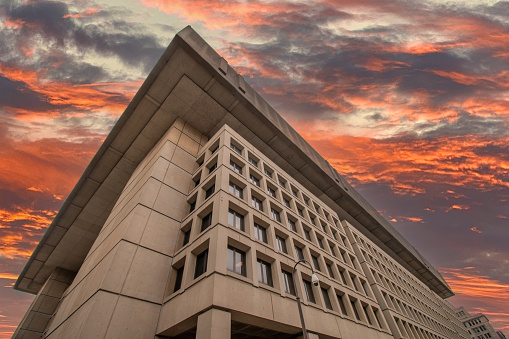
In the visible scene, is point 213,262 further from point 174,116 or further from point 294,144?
point 294,144

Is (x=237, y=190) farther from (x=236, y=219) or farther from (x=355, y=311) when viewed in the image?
(x=355, y=311)

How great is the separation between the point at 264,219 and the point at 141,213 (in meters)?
9.93

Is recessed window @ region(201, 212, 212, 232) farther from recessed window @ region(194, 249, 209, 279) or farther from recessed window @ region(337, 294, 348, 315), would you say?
recessed window @ region(337, 294, 348, 315)

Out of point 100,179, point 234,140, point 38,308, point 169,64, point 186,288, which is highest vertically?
point 169,64

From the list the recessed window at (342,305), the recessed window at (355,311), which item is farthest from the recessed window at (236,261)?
the recessed window at (355,311)

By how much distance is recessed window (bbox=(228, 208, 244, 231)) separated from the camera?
59.3ft

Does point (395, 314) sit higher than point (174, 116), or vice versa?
point (174, 116)

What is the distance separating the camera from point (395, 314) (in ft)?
102

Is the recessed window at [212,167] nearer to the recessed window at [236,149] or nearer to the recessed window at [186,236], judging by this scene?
the recessed window at [236,149]

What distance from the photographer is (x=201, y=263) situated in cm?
1588

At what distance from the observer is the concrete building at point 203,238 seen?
14.0m

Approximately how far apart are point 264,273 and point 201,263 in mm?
4622

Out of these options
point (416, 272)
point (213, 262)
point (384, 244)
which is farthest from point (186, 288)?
point (416, 272)

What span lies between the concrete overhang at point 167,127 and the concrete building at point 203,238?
145 millimetres
